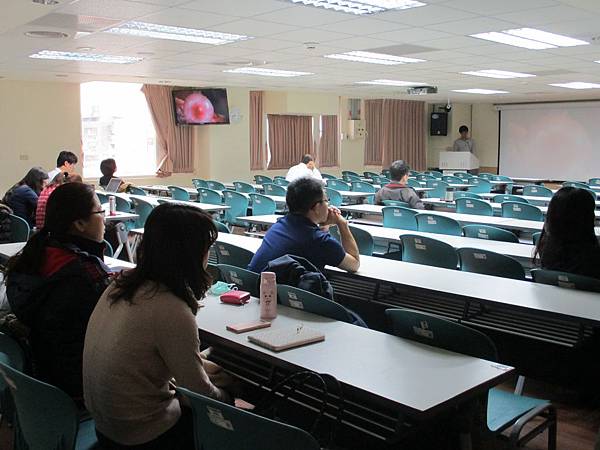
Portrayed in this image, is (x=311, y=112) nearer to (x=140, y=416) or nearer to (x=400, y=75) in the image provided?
(x=400, y=75)

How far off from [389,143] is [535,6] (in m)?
12.5

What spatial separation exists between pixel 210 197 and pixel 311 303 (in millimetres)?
6880

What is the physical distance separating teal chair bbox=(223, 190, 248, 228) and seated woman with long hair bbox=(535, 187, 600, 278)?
5841mm

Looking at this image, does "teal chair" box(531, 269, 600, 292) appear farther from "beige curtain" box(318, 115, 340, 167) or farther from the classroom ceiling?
"beige curtain" box(318, 115, 340, 167)

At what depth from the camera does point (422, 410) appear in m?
1.88

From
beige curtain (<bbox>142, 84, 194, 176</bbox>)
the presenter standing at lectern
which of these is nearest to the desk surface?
beige curtain (<bbox>142, 84, 194, 176</bbox>)

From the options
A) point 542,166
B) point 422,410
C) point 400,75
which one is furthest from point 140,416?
point 542,166

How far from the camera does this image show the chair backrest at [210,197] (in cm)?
950

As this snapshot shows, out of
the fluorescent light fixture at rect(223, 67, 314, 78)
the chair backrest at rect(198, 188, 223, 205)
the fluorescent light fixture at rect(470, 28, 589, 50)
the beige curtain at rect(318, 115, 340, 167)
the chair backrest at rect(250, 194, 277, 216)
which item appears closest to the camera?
the fluorescent light fixture at rect(470, 28, 589, 50)

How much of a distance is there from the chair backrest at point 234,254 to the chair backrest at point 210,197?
4746mm

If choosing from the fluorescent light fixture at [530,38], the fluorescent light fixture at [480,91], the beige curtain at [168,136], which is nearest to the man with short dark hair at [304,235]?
the fluorescent light fixture at [530,38]

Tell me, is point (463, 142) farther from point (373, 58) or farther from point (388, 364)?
point (388, 364)

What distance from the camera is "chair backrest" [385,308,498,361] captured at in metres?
2.38

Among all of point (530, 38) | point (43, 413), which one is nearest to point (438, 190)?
point (530, 38)
